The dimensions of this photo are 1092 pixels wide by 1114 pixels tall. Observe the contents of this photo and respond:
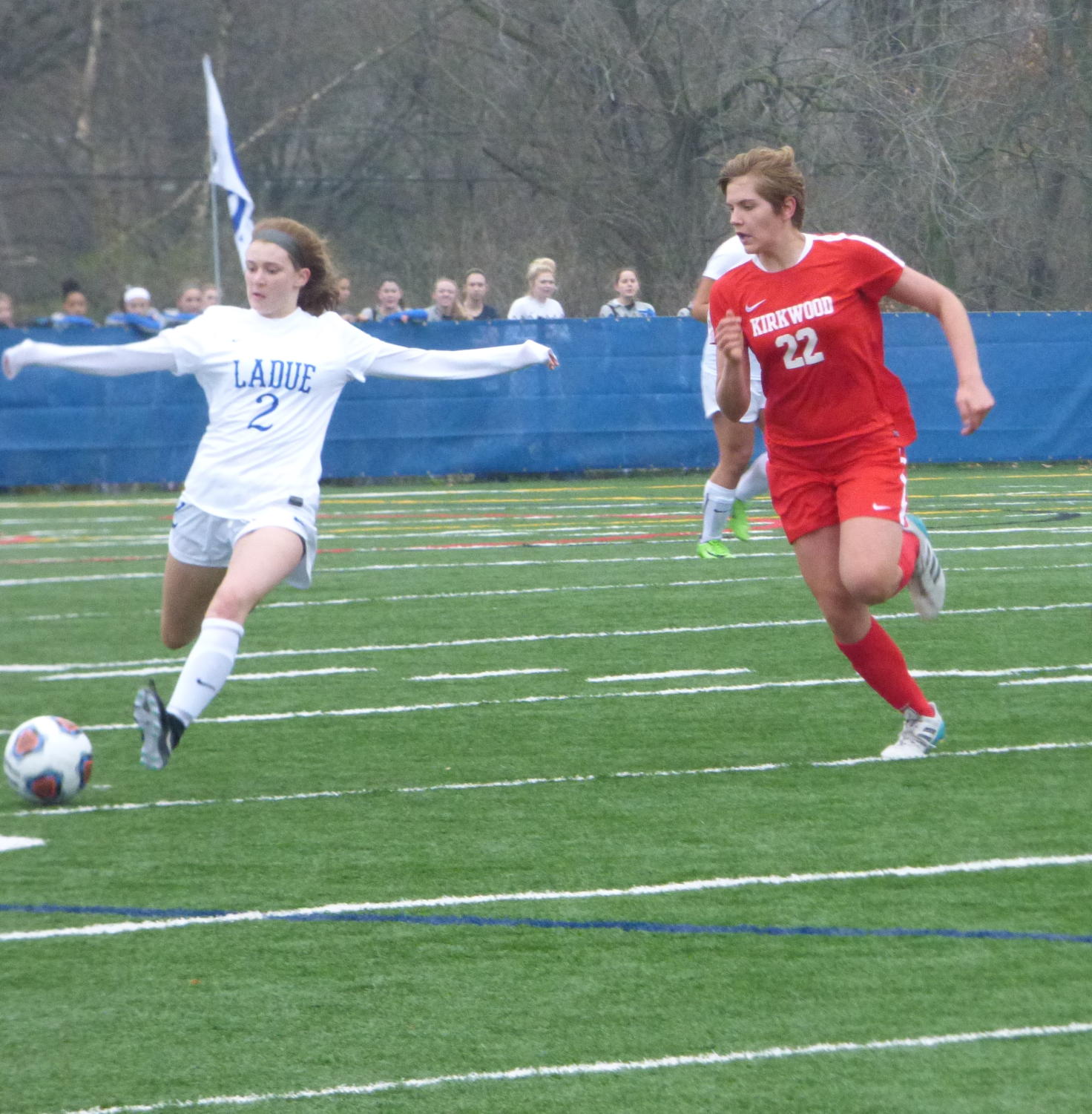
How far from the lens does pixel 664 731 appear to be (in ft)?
24.2

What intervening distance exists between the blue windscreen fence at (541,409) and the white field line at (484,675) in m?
10.5

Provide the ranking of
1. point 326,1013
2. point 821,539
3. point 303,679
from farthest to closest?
point 303,679 < point 821,539 < point 326,1013

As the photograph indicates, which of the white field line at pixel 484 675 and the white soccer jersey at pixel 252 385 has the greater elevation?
the white soccer jersey at pixel 252 385

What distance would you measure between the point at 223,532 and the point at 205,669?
53 cm

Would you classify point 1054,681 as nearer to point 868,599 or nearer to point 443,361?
point 868,599

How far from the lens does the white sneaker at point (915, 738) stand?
6.63 m

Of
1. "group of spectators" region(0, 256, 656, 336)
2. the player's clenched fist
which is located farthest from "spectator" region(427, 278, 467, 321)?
the player's clenched fist

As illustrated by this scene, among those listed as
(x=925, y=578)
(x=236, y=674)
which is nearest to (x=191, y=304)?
(x=236, y=674)

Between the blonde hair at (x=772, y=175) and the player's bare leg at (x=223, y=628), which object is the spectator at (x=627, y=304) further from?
the player's bare leg at (x=223, y=628)

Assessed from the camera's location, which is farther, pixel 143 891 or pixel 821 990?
pixel 143 891

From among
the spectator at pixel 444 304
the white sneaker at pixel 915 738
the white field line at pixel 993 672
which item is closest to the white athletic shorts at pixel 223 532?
the white sneaker at pixel 915 738

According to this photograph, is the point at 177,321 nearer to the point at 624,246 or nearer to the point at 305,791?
the point at 624,246

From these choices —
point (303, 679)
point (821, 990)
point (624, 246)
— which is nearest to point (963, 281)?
point (624, 246)

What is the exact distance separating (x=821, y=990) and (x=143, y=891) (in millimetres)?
1959
